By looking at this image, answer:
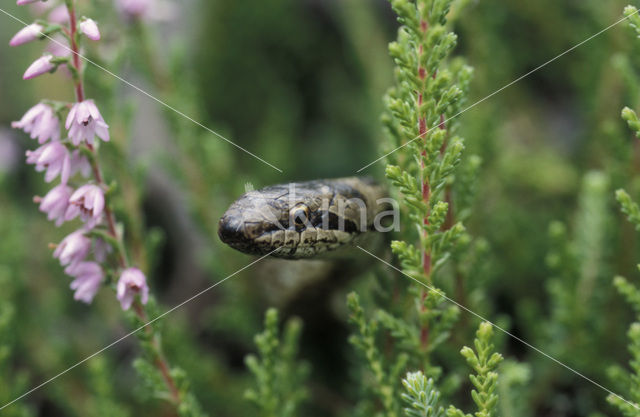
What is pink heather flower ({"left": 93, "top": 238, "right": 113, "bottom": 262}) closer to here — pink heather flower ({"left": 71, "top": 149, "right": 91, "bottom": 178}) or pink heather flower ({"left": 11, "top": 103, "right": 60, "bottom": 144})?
pink heather flower ({"left": 71, "top": 149, "right": 91, "bottom": 178})

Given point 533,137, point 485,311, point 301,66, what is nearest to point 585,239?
point 485,311

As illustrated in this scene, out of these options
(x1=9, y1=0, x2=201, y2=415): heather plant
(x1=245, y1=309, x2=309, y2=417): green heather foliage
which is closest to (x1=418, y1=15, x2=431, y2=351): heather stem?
(x1=245, y1=309, x2=309, y2=417): green heather foliage

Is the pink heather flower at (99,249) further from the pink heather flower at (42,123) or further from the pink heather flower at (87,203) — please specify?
the pink heather flower at (42,123)

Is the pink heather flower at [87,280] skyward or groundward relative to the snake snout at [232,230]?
groundward

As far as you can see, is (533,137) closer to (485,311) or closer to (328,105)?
(328,105)

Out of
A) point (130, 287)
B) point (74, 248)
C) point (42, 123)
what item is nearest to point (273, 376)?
point (130, 287)

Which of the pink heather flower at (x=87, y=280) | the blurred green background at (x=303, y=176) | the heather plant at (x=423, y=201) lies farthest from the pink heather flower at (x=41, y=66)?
the heather plant at (x=423, y=201)
